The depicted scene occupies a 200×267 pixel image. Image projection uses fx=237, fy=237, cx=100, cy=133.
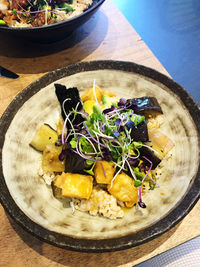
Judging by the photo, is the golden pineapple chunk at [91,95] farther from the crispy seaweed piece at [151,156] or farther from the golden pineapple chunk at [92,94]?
the crispy seaweed piece at [151,156]

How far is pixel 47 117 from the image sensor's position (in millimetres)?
2117

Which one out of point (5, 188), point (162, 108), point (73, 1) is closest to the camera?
point (5, 188)

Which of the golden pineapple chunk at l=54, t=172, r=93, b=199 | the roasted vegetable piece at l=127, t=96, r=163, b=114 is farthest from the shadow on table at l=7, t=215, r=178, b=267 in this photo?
the roasted vegetable piece at l=127, t=96, r=163, b=114

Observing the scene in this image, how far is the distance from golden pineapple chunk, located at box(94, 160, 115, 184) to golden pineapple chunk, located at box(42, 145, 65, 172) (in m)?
0.28

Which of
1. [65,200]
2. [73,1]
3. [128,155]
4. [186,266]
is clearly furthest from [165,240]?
[73,1]

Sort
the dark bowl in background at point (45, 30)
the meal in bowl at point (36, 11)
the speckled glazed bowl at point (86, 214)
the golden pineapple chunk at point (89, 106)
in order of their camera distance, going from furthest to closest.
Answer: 1. the meal in bowl at point (36, 11)
2. the dark bowl in background at point (45, 30)
3. the golden pineapple chunk at point (89, 106)
4. the speckled glazed bowl at point (86, 214)

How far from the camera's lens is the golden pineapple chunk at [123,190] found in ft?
5.46

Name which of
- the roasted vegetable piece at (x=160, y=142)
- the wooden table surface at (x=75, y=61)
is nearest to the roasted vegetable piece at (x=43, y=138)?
the wooden table surface at (x=75, y=61)

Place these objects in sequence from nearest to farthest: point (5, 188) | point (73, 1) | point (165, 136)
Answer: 1. point (5, 188)
2. point (165, 136)
3. point (73, 1)

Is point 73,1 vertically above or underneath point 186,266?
above

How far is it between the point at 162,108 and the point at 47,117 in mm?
1011

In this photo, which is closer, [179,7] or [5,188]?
[5,188]

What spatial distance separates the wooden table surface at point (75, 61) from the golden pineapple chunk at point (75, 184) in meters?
0.42

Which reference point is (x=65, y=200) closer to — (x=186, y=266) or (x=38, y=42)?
(x=186, y=266)
